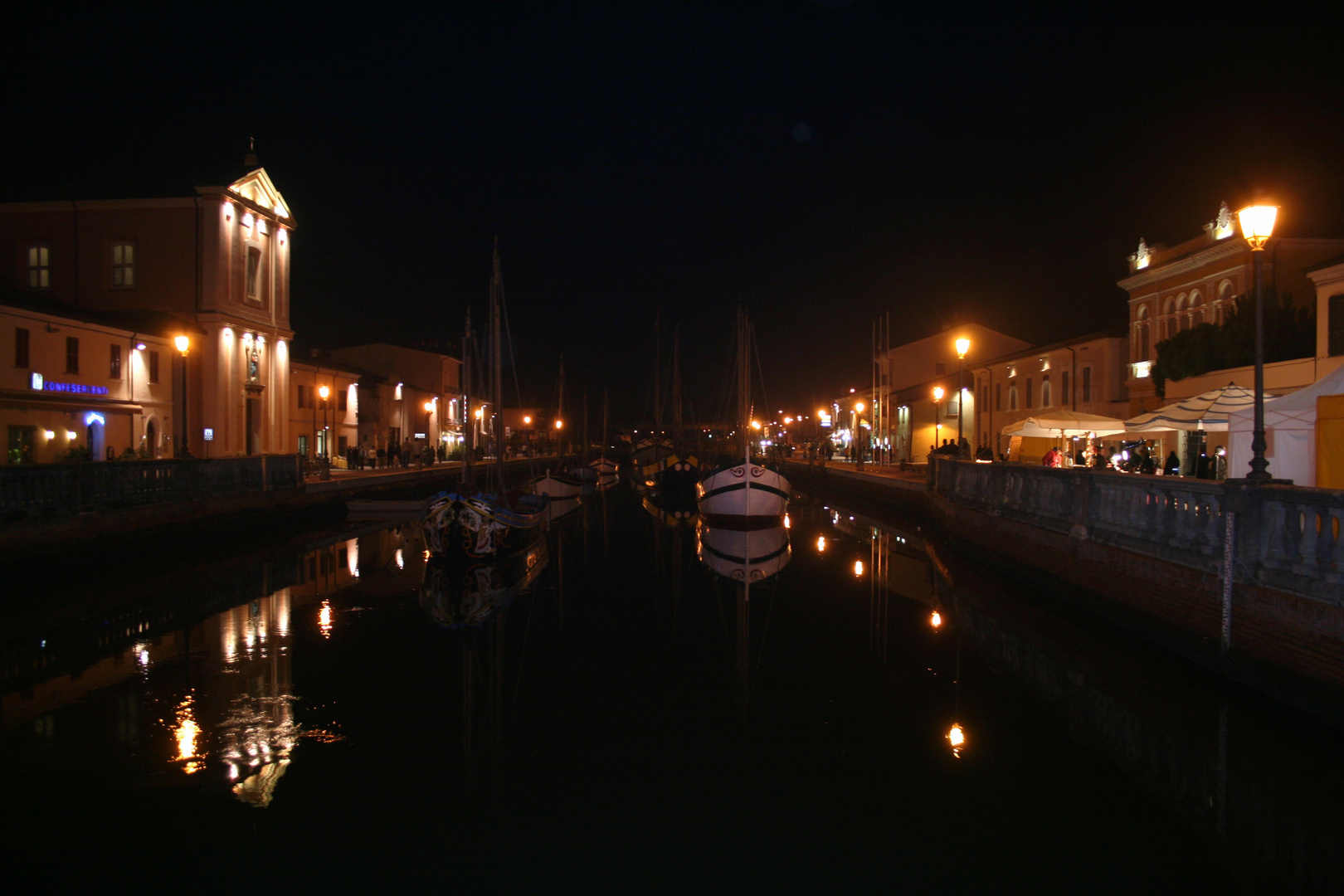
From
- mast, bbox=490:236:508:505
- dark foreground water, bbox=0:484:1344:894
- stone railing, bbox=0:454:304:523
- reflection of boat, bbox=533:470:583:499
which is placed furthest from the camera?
reflection of boat, bbox=533:470:583:499

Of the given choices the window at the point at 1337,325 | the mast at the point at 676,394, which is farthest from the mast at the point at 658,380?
the window at the point at 1337,325

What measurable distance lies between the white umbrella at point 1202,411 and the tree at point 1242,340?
548 centimetres

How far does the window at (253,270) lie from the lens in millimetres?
41469

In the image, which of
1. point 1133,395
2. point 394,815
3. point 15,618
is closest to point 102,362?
point 15,618

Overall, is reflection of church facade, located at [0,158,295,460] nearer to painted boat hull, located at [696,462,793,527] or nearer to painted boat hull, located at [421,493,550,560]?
painted boat hull, located at [696,462,793,527]

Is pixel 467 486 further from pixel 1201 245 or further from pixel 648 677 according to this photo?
pixel 1201 245

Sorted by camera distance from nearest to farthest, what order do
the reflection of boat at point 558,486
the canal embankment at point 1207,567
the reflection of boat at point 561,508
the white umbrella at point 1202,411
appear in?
1. the canal embankment at point 1207,567
2. the white umbrella at point 1202,411
3. the reflection of boat at point 561,508
4. the reflection of boat at point 558,486

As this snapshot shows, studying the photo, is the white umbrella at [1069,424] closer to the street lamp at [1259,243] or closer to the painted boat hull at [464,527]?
the painted boat hull at [464,527]

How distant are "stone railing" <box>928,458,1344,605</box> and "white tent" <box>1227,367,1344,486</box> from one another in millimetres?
2999

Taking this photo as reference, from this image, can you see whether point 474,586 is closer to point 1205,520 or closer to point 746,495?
point 1205,520

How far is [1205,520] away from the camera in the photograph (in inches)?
414

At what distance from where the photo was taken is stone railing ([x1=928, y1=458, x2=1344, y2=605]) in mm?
8469

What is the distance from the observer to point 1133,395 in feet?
123

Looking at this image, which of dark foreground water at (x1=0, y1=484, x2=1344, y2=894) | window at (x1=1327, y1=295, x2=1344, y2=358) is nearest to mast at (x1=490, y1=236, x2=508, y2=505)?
dark foreground water at (x1=0, y1=484, x2=1344, y2=894)
